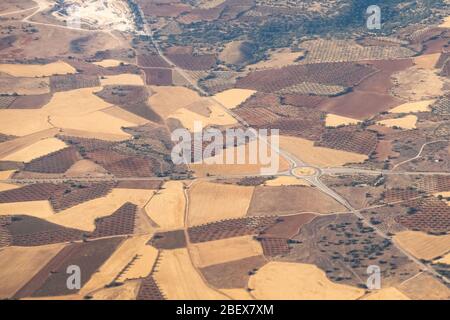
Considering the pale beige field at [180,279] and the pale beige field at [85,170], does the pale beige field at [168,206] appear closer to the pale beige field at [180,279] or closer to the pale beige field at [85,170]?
the pale beige field at [180,279]

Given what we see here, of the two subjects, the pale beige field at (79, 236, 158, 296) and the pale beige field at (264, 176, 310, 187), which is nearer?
the pale beige field at (79, 236, 158, 296)

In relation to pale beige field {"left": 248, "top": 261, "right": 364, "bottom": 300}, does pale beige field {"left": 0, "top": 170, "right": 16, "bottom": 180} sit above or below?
below

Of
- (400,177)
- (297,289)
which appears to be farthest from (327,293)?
(400,177)

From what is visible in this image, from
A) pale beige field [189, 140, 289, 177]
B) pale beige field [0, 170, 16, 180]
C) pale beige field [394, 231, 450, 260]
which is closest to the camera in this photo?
pale beige field [394, 231, 450, 260]

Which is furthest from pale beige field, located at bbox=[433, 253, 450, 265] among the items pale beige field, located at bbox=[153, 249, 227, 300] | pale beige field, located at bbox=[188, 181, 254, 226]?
pale beige field, located at bbox=[188, 181, 254, 226]

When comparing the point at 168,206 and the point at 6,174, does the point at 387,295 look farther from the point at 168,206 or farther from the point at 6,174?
the point at 6,174

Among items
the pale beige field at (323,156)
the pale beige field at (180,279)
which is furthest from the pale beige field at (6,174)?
the pale beige field at (323,156)

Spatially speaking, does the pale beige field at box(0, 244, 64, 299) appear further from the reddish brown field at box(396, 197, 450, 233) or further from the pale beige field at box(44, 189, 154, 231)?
the reddish brown field at box(396, 197, 450, 233)
